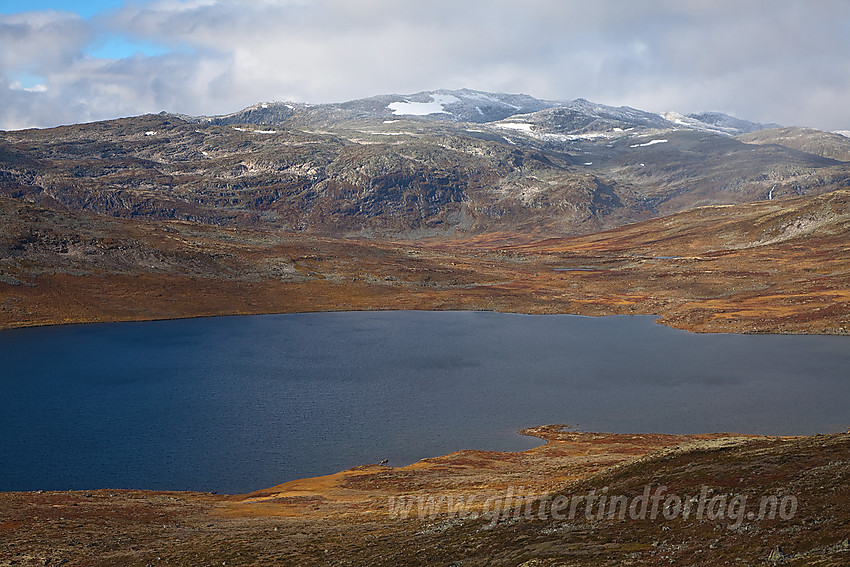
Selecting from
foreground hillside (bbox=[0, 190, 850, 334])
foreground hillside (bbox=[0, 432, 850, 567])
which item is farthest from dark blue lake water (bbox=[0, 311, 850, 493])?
foreground hillside (bbox=[0, 190, 850, 334])

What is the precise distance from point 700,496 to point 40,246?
15755cm

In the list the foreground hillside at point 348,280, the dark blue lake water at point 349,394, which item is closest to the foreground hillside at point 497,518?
the dark blue lake water at point 349,394

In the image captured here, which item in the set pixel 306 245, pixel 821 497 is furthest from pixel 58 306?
pixel 821 497

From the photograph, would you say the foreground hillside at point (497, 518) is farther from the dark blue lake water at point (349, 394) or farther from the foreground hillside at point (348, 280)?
the foreground hillside at point (348, 280)

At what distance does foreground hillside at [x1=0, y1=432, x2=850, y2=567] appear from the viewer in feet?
75.4

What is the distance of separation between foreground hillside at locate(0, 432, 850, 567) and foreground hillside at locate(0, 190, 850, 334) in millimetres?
86265

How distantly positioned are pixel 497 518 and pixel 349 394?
153 feet

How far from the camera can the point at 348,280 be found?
168 metres

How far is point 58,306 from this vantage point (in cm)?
13200

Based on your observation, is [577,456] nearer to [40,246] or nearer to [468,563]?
[468,563]

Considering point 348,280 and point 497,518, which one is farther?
point 348,280

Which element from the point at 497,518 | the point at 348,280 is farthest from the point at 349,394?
the point at 348,280

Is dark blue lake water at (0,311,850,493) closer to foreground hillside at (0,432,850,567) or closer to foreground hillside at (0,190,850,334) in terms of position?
foreground hillside at (0,432,850,567)

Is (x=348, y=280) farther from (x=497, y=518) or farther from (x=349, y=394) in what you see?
(x=497, y=518)
